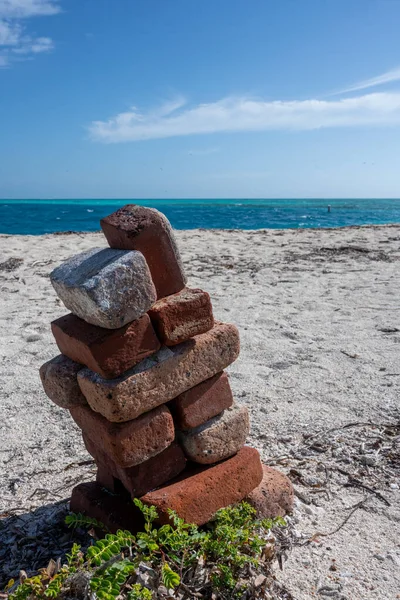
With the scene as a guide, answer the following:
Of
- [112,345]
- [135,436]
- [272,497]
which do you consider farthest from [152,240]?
[272,497]

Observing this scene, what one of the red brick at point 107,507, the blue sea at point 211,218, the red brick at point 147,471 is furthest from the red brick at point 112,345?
the blue sea at point 211,218

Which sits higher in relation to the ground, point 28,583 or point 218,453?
point 218,453

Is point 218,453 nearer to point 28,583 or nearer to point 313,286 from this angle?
point 28,583

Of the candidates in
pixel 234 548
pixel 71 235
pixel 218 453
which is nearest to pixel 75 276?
pixel 218 453

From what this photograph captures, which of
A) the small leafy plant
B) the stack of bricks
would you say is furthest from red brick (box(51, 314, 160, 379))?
the small leafy plant

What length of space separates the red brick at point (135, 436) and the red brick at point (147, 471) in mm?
89

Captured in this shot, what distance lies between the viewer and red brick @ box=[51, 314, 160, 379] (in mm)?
2428

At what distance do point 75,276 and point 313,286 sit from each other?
260 inches

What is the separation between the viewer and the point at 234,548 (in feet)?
7.98

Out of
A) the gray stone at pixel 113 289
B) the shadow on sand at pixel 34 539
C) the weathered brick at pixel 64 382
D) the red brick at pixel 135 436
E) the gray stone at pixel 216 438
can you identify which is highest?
the gray stone at pixel 113 289

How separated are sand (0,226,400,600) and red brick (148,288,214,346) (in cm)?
127

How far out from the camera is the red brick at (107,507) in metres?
2.64

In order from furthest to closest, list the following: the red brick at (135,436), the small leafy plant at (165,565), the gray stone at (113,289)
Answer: the red brick at (135,436)
the gray stone at (113,289)
the small leafy plant at (165,565)

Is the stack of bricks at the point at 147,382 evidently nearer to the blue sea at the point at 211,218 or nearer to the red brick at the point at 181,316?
the red brick at the point at 181,316
